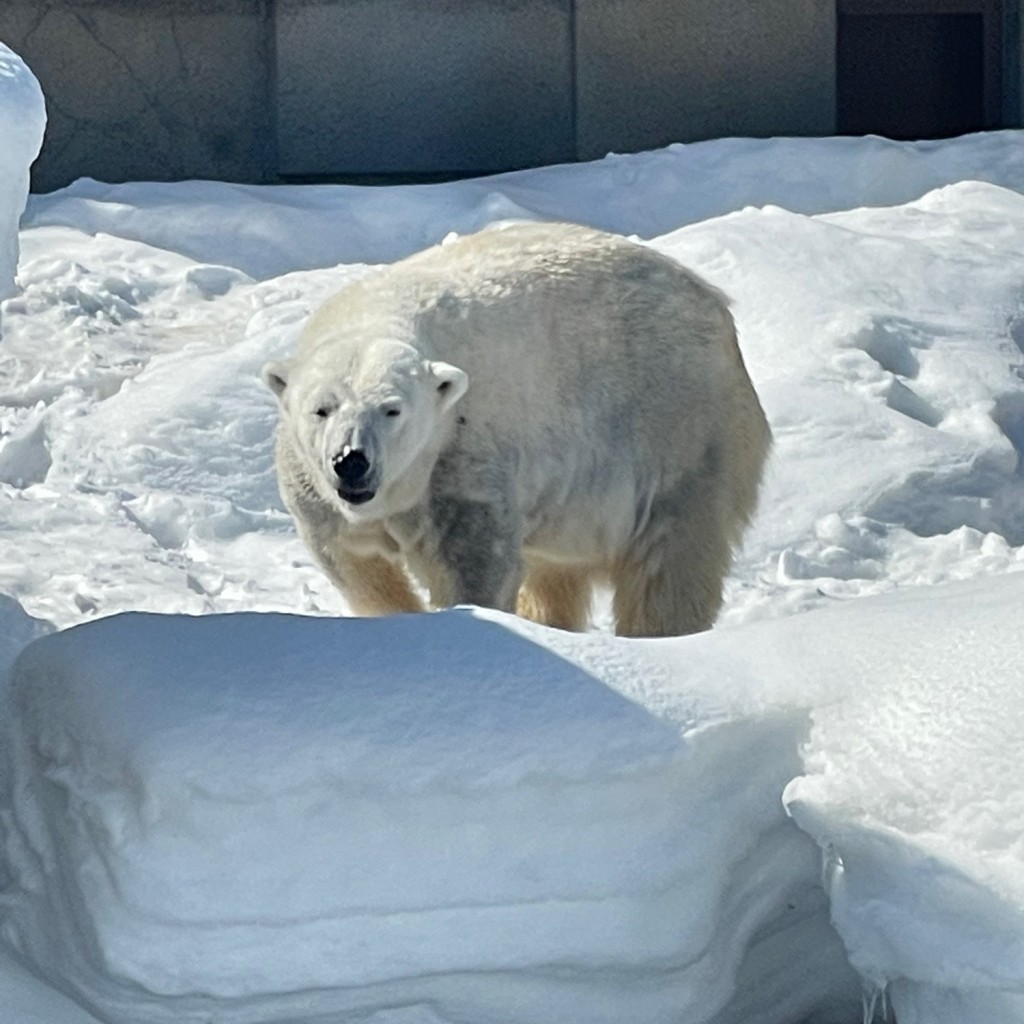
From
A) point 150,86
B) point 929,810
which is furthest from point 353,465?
point 150,86

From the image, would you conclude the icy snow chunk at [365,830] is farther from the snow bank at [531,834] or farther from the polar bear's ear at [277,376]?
the polar bear's ear at [277,376]

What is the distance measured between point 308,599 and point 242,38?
15.3 feet

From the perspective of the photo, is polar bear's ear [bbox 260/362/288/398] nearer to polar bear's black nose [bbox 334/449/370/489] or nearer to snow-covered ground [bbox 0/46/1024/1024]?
polar bear's black nose [bbox 334/449/370/489]

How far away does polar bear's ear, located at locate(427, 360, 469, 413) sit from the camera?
3.90 meters

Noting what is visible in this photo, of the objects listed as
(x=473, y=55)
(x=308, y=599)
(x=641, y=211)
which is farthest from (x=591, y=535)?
(x=473, y=55)

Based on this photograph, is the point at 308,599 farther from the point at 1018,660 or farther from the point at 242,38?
the point at 242,38

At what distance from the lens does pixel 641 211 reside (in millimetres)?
7801

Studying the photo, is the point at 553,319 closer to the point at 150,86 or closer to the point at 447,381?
the point at 447,381

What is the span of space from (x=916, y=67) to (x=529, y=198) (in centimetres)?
304

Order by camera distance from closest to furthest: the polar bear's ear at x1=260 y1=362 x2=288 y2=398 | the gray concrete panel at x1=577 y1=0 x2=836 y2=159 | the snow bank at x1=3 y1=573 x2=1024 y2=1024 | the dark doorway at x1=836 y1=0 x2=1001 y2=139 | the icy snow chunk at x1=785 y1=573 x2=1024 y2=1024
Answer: the icy snow chunk at x1=785 y1=573 x2=1024 y2=1024, the snow bank at x1=3 y1=573 x2=1024 y2=1024, the polar bear's ear at x1=260 y1=362 x2=288 y2=398, the gray concrete panel at x1=577 y1=0 x2=836 y2=159, the dark doorway at x1=836 y1=0 x2=1001 y2=139

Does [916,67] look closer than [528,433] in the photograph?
No

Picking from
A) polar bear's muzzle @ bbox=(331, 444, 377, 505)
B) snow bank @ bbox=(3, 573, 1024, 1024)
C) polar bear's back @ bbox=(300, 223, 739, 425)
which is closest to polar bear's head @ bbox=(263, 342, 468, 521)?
polar bear's muzzle @ bbox=(331, 444, 377, 505)

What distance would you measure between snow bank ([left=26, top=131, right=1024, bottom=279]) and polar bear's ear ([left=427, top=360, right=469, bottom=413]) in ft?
11.7

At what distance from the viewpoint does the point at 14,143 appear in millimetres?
3203
